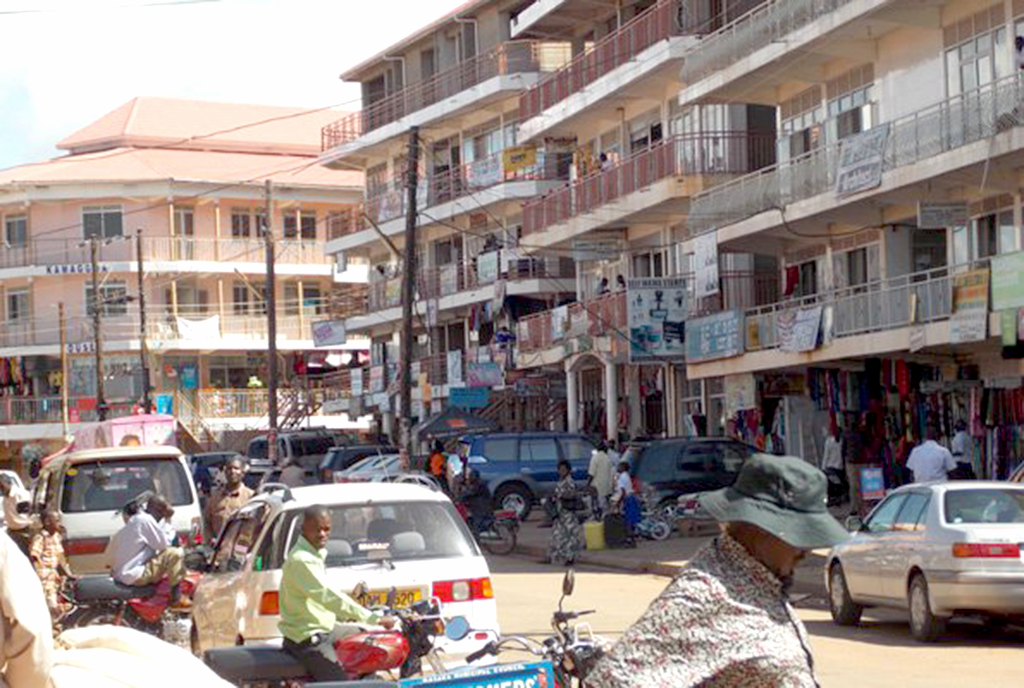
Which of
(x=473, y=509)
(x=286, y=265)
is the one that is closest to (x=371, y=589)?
(x=473, y=509)

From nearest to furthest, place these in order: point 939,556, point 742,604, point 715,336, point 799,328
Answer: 1. point 742,604
2. point 939,556
3. point 799,328
4. point 715,336

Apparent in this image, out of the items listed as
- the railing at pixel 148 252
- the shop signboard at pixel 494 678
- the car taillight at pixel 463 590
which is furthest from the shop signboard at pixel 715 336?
the railing at pixel 148 252

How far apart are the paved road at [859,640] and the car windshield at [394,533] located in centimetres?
343

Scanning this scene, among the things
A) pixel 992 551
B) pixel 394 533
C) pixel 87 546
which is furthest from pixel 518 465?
pixel 394 533

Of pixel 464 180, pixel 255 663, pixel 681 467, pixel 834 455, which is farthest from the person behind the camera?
pixel 464 180

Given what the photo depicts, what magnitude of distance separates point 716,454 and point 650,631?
33671mm

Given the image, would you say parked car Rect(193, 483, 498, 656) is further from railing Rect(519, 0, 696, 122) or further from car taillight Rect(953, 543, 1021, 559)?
railing Rect(519, 0, 696, 122)

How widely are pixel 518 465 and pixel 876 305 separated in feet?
34.7

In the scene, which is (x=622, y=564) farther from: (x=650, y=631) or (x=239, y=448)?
(x=239, y=448)

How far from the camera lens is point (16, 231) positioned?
86.9 meters

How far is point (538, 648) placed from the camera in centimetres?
1109

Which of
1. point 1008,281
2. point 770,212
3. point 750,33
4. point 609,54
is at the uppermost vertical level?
point 609,54

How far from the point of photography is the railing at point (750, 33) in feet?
123

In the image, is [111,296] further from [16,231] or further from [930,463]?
[930,463]
